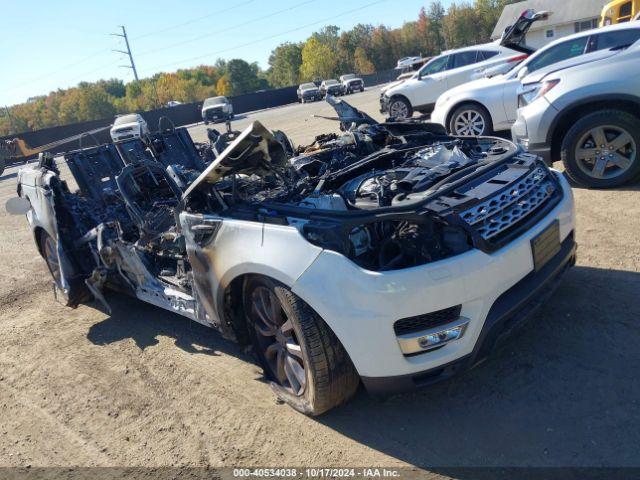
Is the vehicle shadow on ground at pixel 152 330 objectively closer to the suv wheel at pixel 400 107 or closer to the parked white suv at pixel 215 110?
the suv wheel at pixel 400 107

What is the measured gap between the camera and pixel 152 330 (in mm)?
4398

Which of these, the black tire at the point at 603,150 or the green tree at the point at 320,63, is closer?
the black tire at the point at 603,150

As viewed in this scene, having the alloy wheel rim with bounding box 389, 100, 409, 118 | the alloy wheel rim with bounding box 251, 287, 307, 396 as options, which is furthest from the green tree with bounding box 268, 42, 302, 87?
the alloy wheel rim with bounding box 251, 287, 307, 396

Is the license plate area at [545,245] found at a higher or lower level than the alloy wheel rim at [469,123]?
lower

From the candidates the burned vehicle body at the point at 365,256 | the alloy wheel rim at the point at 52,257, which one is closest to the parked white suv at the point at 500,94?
the burned vehicle body at the point at 365,256

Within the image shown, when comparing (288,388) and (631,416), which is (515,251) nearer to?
(631,416)

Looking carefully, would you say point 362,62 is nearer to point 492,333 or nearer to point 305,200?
point 305,200

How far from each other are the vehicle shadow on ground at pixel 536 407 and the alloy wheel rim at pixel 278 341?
0.31m

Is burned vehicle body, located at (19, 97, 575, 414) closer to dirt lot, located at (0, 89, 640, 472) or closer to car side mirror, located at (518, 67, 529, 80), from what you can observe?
dirt lot, located at (0, 89, 640, 472)

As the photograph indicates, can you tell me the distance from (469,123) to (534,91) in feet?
8.33

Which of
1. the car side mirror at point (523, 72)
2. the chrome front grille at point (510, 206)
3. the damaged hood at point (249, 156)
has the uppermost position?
the car side mirror at point (523, 72)

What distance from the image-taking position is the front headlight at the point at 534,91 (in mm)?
5703

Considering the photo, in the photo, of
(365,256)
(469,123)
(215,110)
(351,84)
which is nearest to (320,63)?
(351,84)

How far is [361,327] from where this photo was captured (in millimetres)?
2369
